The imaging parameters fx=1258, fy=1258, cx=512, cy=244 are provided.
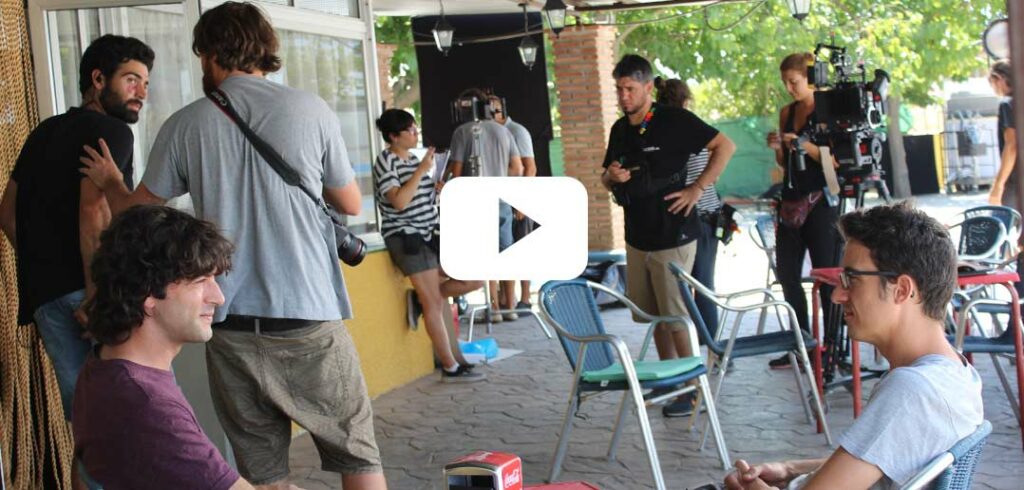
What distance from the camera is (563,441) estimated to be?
4.68 meters

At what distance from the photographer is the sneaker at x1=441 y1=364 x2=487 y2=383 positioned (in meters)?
6.98

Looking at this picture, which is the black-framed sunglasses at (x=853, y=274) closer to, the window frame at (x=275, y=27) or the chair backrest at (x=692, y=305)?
the chair backrest at (x=692, y=305)

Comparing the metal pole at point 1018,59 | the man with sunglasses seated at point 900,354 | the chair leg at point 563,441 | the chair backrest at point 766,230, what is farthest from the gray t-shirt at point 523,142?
the metal pole at point 1018,59

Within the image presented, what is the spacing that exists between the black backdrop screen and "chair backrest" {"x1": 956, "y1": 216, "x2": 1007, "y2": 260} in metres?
6.24

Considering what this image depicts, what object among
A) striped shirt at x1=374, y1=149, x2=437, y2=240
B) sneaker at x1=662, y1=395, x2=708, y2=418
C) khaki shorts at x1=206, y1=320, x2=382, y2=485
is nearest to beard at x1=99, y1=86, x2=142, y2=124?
khaki shorts at x1=206, y1=320, x2=382, y2=485

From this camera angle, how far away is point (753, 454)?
5043mm

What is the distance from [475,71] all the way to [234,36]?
9.70 meters

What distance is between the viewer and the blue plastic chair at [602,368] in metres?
4.32

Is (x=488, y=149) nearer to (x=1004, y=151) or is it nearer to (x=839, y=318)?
(x=839, y=318)

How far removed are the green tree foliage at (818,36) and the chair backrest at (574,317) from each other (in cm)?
1148

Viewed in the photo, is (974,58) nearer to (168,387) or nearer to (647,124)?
(647,124)

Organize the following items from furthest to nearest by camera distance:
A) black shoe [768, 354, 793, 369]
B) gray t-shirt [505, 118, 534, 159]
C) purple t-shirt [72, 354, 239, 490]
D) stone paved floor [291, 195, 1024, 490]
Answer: gray t-shirt [505, 118, 534, 159] < black shoe [768, 354, 793, 369] < stone paved floor [291, 195, 1024, 490] < purple t-shirt [72, 354, 239, 490]

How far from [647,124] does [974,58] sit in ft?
46.9

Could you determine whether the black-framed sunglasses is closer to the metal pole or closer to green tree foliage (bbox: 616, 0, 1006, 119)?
the metal pole
